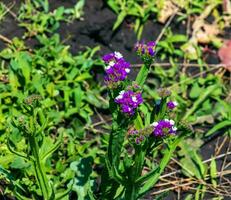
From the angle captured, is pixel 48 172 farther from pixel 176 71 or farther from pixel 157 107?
pixel 176 71

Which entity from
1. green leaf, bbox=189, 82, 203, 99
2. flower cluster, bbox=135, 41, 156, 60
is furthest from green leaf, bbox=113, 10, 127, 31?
flower cluster, bbox=135, 41, 156, 60

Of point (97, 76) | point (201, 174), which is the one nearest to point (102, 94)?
point (97, 76)

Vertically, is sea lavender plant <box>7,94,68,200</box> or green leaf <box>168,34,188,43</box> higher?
green leaf <box>168,34,188,43</box>

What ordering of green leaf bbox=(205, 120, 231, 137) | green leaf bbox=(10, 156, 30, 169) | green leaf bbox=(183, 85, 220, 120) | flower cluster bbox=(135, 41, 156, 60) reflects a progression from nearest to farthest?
flower cluster bbox=(135, 41, 156, 60)
green leaf bbox=(10, 156, 30, 169)
green leaf bbox=(205, 120, 231, 137)
green leaf bbox=(183, 85, 220, 120)

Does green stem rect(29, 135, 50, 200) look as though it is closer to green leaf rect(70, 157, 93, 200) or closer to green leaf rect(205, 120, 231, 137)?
green leaf rect(70, 157, 93, 200)

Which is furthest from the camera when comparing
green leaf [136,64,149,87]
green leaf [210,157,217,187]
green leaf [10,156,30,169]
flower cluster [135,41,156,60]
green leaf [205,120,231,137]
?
green leaf [205,120,231,137]

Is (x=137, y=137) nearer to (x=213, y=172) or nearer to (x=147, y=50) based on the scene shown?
(x=147, y=50)
